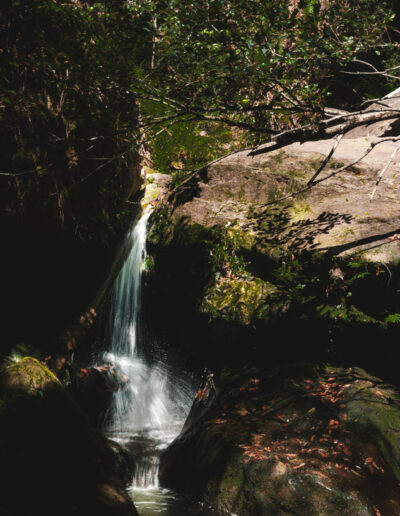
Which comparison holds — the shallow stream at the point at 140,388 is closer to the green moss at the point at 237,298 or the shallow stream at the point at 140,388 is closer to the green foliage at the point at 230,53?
the green moss at the point at 237,298

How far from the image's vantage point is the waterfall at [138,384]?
5250mm

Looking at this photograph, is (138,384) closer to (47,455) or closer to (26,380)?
(26,380)

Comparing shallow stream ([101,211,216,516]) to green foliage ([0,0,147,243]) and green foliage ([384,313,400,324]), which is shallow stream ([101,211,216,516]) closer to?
green foliage ([0,0,147,243])

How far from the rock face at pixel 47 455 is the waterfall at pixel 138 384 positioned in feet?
5.51

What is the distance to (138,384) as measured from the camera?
652 cm

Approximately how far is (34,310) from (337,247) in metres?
4.62

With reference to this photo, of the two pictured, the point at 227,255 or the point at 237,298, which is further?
the point at 227,255

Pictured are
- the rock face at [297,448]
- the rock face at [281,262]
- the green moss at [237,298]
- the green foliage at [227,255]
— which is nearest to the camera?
the rock face at [297,448]

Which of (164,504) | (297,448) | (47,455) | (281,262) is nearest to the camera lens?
(47,455)

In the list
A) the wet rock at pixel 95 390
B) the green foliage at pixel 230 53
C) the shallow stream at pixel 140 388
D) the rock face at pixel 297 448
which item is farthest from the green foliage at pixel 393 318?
the wet rock at pixel 95 390

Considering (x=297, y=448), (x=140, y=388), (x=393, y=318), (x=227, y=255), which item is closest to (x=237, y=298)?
(x=227, y=255)

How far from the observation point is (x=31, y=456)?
106 inches

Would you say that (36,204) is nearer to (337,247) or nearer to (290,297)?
(290,297)

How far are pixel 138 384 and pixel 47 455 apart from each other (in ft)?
12.5
